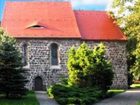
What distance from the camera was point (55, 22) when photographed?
4934 cm

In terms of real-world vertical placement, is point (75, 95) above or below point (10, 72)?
below

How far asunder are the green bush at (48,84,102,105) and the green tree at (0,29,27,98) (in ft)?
8.34

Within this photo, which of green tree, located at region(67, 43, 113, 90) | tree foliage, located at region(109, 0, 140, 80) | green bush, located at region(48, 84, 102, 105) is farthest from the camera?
tree foliage, located at region(109, 0, 140, 80)

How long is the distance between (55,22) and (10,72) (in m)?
17.4

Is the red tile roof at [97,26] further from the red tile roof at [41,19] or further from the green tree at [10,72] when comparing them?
the green tree at [10,72]

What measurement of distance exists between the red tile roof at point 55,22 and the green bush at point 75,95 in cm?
1360

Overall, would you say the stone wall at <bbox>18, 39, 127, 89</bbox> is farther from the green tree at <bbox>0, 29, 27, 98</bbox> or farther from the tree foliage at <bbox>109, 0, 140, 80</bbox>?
the green tree at <bbox>0, 29, 27, 98</bbox>

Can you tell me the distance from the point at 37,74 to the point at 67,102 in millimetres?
18052

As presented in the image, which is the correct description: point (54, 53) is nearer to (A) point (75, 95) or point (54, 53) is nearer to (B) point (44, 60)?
(B) point (44, 60)

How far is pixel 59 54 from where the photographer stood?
48.0 m

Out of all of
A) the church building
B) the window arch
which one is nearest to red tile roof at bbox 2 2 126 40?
the church building

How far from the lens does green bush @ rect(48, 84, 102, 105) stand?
29.5 meters

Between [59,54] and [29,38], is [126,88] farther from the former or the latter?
[29,38]

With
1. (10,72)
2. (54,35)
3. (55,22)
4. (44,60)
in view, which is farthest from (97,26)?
(10,72)
